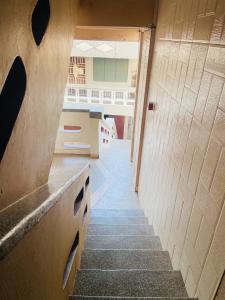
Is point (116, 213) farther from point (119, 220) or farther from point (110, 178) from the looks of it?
point (110, 178)

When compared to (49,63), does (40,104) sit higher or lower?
lower

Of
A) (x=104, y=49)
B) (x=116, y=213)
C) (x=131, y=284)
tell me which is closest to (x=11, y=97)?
(x=131, y=284)

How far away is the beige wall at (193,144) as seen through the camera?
1.01 meters

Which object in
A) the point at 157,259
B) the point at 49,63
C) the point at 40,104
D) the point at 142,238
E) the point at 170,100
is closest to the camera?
the point at 40,104

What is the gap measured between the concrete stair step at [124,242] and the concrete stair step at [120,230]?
0.13 m

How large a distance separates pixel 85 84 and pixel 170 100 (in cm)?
730

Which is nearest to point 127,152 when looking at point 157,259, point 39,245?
point 157,259

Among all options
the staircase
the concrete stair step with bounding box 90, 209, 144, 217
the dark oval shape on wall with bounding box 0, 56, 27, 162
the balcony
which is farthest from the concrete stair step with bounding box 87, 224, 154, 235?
the balcony

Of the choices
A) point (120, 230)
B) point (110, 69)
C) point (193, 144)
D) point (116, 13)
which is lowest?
point (120, 230)

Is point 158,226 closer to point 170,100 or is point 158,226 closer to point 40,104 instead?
point 170,100

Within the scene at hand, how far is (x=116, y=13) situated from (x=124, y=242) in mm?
2422

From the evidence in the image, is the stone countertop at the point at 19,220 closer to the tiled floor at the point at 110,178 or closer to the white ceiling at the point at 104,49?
the tiled floor at the point at 110,178

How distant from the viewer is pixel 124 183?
146 inches

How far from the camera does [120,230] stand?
219cm
